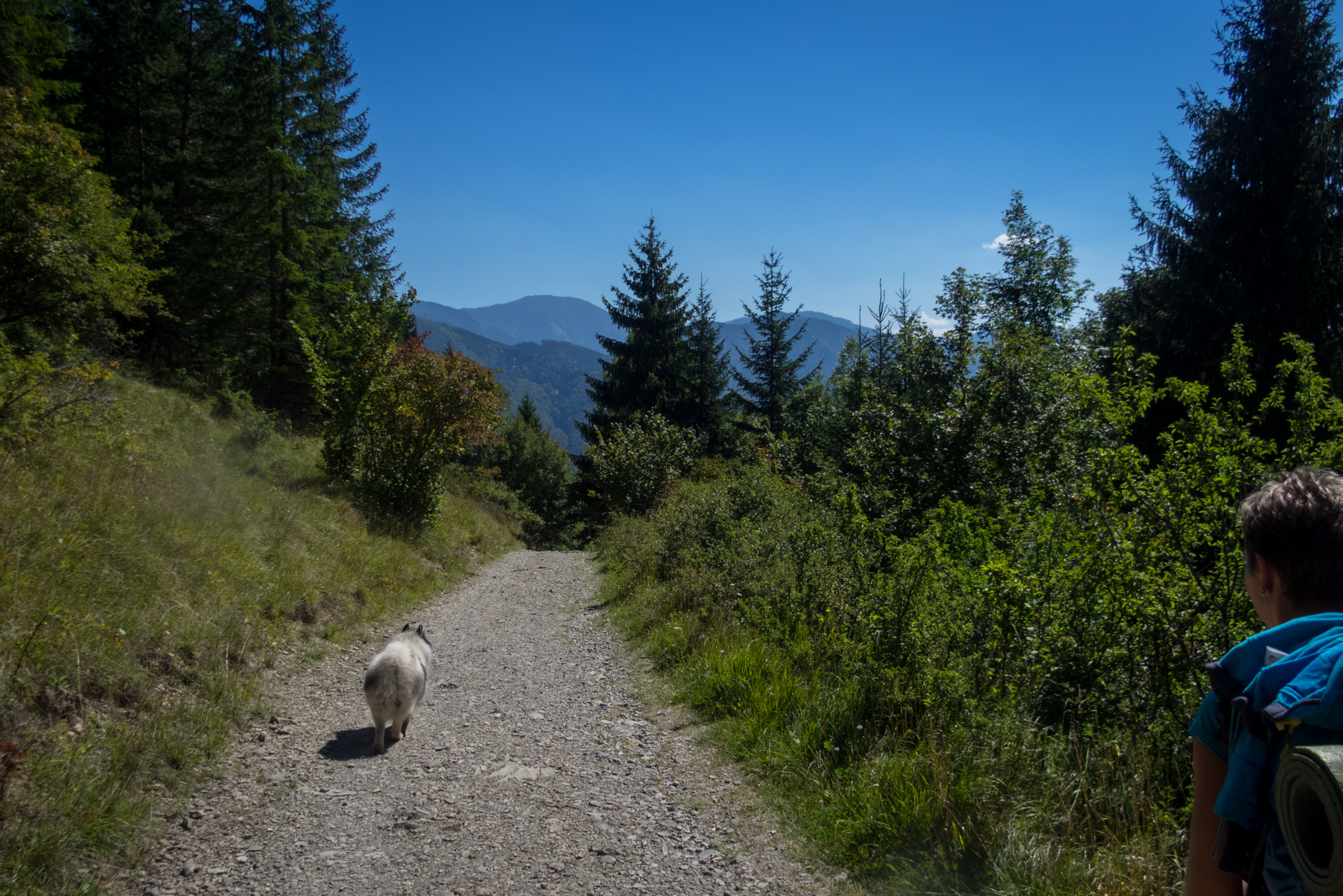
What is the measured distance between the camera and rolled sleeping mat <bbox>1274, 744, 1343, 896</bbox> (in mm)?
978

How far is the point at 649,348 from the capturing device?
98.8 feet

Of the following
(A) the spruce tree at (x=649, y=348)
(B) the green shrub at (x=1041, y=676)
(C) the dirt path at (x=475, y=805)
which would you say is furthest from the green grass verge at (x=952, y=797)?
(A) the spruce tree at (x=649, y=348)

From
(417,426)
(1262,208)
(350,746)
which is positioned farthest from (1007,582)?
(1262,208)

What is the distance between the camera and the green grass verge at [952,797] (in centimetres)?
279

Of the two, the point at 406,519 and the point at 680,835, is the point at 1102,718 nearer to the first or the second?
the point at 680,835

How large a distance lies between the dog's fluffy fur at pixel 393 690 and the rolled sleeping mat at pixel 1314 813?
201 inches

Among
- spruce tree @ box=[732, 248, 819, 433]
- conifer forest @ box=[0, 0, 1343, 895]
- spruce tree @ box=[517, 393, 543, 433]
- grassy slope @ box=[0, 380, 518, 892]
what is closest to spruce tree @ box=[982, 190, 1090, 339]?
conifer forest @ box=[0, 0, 1343, 895]

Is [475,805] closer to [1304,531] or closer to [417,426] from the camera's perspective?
[1304,531]

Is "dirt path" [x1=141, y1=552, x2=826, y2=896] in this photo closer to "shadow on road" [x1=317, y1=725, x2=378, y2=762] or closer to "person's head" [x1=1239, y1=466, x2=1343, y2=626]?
"shadow on road" [x1=317, y1=725, x2=378, y2=762]

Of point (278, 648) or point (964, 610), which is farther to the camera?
point (278, 648)

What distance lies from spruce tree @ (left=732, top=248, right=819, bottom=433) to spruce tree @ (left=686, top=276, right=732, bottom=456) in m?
1.64

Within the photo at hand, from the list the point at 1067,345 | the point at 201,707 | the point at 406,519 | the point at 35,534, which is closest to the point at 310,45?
the point at 406,519

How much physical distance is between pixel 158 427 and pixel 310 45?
18259mm

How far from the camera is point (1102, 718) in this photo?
3699 millimetres
